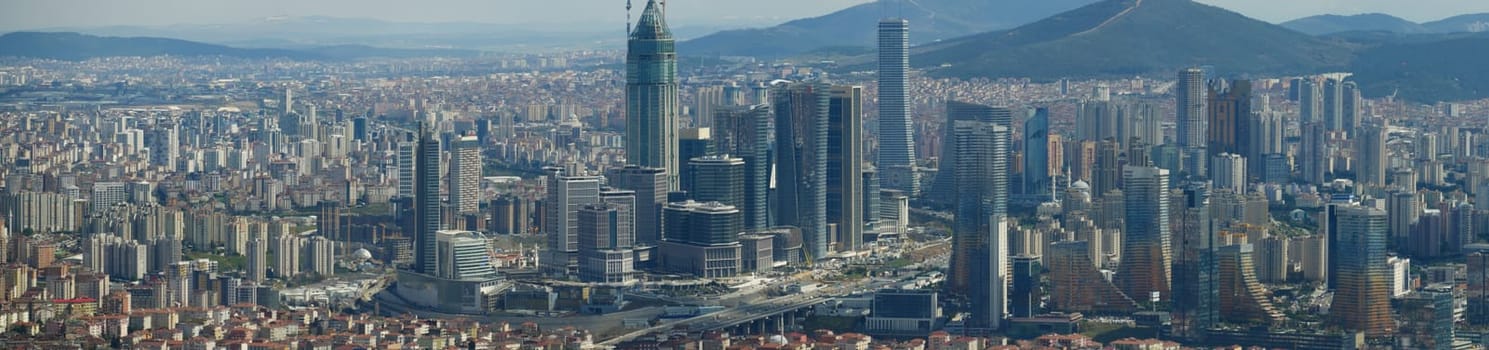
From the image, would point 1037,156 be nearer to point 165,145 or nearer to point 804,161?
point 804,161

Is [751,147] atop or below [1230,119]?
below

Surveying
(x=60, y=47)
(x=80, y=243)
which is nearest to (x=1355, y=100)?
(x=60, y=47)

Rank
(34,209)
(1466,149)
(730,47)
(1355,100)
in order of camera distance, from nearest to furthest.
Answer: (34,209), (1466,149), (1355,100), (730,47)

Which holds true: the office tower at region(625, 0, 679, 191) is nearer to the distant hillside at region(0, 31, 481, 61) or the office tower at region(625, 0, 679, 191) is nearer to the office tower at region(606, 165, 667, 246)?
the office tower at region(606, 165, 667, 246)

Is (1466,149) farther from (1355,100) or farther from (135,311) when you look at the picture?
(135,311)

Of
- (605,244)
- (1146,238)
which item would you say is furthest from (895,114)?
(1146,238)

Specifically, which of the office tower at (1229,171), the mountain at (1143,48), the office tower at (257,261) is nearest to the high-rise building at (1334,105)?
the mountain at (1143,48)

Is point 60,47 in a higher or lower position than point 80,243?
higher

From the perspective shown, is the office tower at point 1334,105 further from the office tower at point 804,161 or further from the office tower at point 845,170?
the office tower at point 804,161
